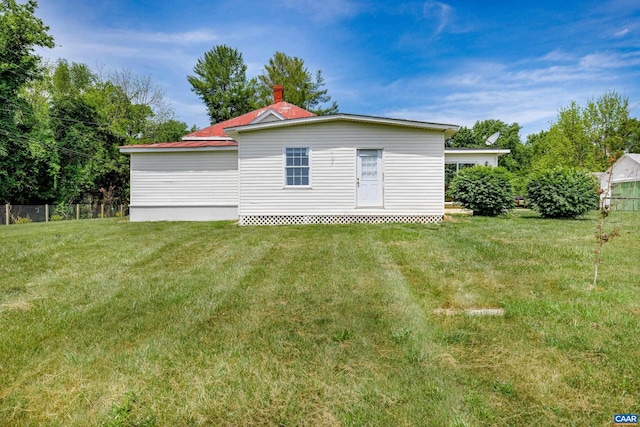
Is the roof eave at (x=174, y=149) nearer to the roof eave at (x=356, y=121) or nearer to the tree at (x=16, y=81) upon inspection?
the roof eave at (x=356, y=121)

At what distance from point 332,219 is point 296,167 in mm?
2049

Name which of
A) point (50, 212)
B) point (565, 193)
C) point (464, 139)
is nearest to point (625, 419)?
point (565, 193)

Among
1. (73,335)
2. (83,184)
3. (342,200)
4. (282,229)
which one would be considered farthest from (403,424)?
(83,184)

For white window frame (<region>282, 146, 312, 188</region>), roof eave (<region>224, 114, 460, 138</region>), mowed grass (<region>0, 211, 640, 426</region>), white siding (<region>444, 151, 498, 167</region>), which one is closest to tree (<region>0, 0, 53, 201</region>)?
roof eave (<region>224, 114, 460, 138</region>)

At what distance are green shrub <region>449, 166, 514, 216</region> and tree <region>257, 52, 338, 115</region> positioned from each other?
86.4ft

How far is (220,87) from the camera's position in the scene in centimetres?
3631

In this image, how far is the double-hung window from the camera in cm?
1073

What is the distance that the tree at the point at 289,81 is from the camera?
36.8 metres

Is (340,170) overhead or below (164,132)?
below

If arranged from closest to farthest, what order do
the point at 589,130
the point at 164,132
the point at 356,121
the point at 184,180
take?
the point at 356,121
the point at 184,180
the point at 589,130
the point at 164,132

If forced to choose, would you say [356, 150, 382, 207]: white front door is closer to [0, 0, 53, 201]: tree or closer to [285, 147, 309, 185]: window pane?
[285, 147, 309, 185]: window pane

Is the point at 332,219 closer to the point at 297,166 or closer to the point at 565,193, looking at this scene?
the point at 297,166

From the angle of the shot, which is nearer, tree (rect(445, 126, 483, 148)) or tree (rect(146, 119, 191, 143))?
tree (rect(146, 119, 191, 143))

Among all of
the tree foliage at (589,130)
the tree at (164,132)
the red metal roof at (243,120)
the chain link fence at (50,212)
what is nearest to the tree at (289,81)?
the tree at (164,132)
